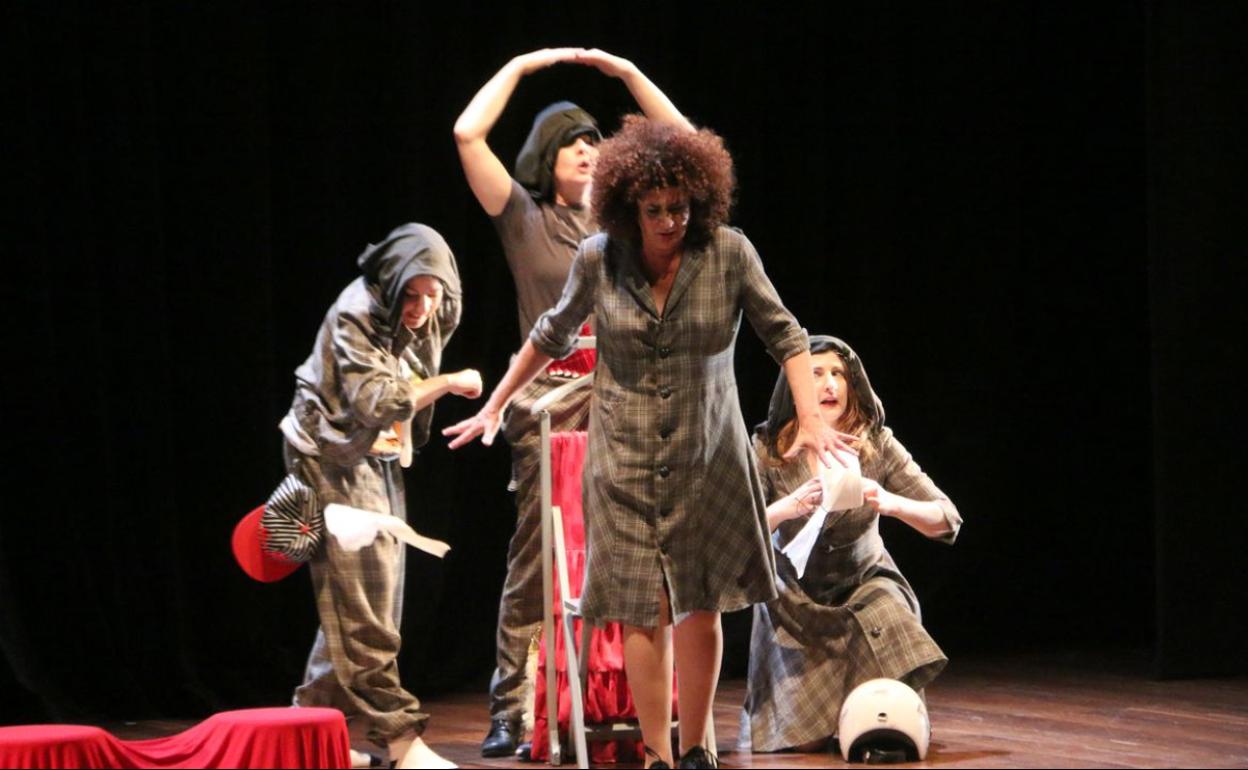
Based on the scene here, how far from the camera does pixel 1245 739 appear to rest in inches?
176

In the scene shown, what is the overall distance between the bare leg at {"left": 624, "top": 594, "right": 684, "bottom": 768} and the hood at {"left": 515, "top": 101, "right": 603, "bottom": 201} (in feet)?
4.10

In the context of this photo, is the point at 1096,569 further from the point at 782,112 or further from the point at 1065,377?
the point at 782,112

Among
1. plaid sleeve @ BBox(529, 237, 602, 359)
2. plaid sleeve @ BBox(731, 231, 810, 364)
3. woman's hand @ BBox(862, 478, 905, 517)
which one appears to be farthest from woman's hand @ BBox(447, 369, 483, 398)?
woman's hand @ BBox(862, 478, 905, 517)

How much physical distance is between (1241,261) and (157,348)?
3599 millimetres

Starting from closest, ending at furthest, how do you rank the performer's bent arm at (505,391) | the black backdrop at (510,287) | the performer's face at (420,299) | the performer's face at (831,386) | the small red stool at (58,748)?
the small red stool at (58,748), the performer's bent arm at (505,391), the performer's face at (420,299), the performer's face at (831,386), the black backdrop at (510,287)

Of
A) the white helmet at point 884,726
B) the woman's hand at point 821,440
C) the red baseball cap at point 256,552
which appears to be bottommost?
the white helmet at point 884,726

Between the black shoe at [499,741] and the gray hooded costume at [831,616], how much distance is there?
624 millimetres

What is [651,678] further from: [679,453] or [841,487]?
[841,487]

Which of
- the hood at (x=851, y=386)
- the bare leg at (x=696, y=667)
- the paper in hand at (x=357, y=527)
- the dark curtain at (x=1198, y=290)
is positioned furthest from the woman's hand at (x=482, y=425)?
the dark curtain at (x=1198, y=290)

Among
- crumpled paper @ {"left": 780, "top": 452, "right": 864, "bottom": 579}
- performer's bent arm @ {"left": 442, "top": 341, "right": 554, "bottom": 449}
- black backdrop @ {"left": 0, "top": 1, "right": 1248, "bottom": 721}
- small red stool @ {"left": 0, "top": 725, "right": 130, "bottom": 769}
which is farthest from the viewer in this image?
black backdrop @ {"left": 0, "top": 1, "right": 1248, "bottom": 721}

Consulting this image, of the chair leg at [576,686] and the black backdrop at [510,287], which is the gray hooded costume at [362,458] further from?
the black backdrop at [510,287]

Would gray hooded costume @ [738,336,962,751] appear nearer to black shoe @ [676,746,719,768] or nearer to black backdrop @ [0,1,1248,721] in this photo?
black shoe @ [676,746,719,768]

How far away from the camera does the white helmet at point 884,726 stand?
4.07 metres

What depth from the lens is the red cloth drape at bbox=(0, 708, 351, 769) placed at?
3590 mm
